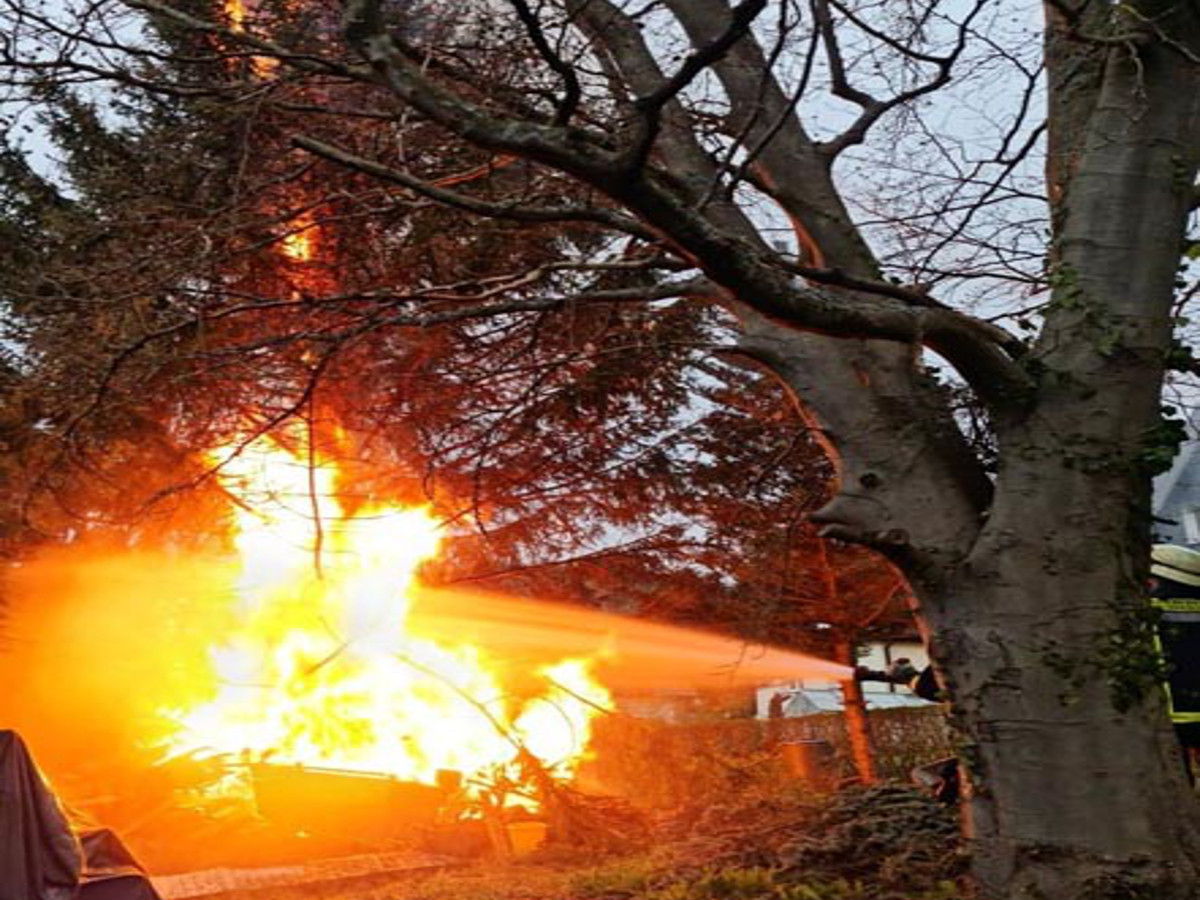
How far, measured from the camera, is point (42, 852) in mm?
5301

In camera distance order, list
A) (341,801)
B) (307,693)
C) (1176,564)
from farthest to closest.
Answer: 1. (307,693)
2. (341,801)
3. (1176,564)

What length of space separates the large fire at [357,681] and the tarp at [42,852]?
16.0 feet

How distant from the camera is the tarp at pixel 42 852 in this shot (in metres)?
5.17

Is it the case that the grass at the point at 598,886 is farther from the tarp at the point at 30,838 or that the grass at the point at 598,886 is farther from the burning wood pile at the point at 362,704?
the tarp at the point at 30,838

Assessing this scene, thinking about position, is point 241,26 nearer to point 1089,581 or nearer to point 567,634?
point 1089,581

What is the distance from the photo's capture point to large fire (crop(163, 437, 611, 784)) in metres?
10.8

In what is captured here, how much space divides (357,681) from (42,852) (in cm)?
588

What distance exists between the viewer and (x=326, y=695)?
11023mm

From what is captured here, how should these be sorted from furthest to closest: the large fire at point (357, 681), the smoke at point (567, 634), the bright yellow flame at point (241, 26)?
1. the smoke at point (567, 634)
2. the large fire at point (357, 681)
3. the bright yellow flame at point (241, 26)

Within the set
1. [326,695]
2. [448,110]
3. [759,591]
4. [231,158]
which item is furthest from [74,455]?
[759,591]

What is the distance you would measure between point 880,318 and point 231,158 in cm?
477

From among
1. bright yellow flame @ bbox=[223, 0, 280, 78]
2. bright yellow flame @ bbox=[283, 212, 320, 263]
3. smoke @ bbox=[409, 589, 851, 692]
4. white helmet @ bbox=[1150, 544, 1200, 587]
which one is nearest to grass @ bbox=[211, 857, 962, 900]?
white helmet @ bbox=[1150, 544, 1200, 587]

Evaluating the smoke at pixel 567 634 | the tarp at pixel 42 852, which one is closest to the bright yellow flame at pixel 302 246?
the tarp at pixel 42 852

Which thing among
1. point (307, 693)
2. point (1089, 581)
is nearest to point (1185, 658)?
point (1089, 581)
